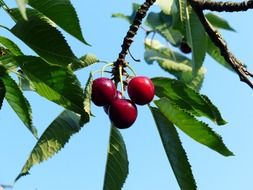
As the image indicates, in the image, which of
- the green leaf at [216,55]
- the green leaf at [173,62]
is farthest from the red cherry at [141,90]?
the green leaf at [216,55]

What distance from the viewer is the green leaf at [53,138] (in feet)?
6.89

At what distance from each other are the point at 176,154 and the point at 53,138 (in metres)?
0.47

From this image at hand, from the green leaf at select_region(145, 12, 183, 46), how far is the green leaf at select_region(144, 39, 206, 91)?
8 cm

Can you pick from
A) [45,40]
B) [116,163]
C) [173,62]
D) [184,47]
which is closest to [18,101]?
[45,40]

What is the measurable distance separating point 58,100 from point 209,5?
26.6 inches

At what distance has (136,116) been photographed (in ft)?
7.82

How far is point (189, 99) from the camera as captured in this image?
7.60 feet

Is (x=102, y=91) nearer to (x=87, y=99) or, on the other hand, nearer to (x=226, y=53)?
(x=87, y=99)

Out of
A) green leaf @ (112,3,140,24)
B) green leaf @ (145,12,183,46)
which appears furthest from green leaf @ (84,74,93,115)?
green leaf @ (112,3,140,24)

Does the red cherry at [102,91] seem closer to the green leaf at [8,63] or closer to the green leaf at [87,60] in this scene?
the green leaf at [87,60]

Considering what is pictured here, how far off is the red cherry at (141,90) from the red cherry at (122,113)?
3cm

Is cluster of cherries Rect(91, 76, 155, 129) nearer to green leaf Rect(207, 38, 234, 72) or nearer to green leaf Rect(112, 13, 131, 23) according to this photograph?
green leaf Rect(207, 38, 234, 72)

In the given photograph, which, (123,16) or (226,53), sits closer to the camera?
(226,53)

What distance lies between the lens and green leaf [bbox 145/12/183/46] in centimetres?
359
